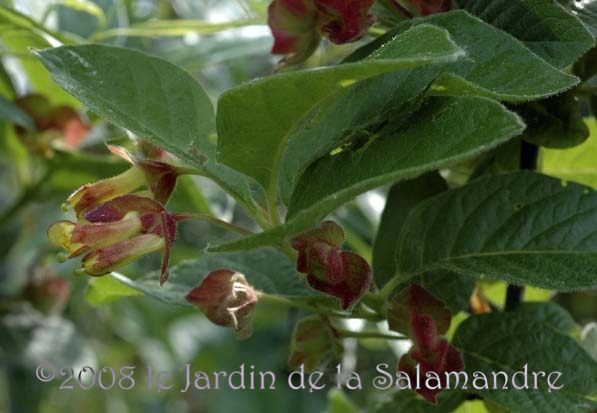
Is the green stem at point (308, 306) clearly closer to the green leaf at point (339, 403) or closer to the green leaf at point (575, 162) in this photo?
the green leaf at point (575, 162)

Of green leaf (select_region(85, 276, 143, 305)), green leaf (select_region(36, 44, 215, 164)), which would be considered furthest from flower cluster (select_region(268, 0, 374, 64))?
green leaf (select_region(85, 276, 143, 305))

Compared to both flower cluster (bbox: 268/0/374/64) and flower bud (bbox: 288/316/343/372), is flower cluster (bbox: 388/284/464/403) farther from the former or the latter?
flower cluster (bbox: 268/0/374/64)

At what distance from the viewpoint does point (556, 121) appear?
76 centimetres

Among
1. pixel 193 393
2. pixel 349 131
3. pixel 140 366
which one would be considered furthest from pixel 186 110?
pixel 193 393

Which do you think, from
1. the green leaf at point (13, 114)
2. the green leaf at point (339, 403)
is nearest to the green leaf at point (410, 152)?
the green leaf at point (339, 403)

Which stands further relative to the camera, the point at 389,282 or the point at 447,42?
the point at 389,282

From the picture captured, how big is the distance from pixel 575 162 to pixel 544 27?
0.29m

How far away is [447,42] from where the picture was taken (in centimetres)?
51

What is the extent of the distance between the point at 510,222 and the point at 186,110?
0.79 ft

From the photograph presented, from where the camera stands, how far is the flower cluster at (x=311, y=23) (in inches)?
27.9

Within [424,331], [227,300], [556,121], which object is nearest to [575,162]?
[556,121]

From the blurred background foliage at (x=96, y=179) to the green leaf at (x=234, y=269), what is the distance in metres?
0.05

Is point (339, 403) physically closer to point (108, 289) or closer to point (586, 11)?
point (108, 289)

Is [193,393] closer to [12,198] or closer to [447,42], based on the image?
[12,198]
